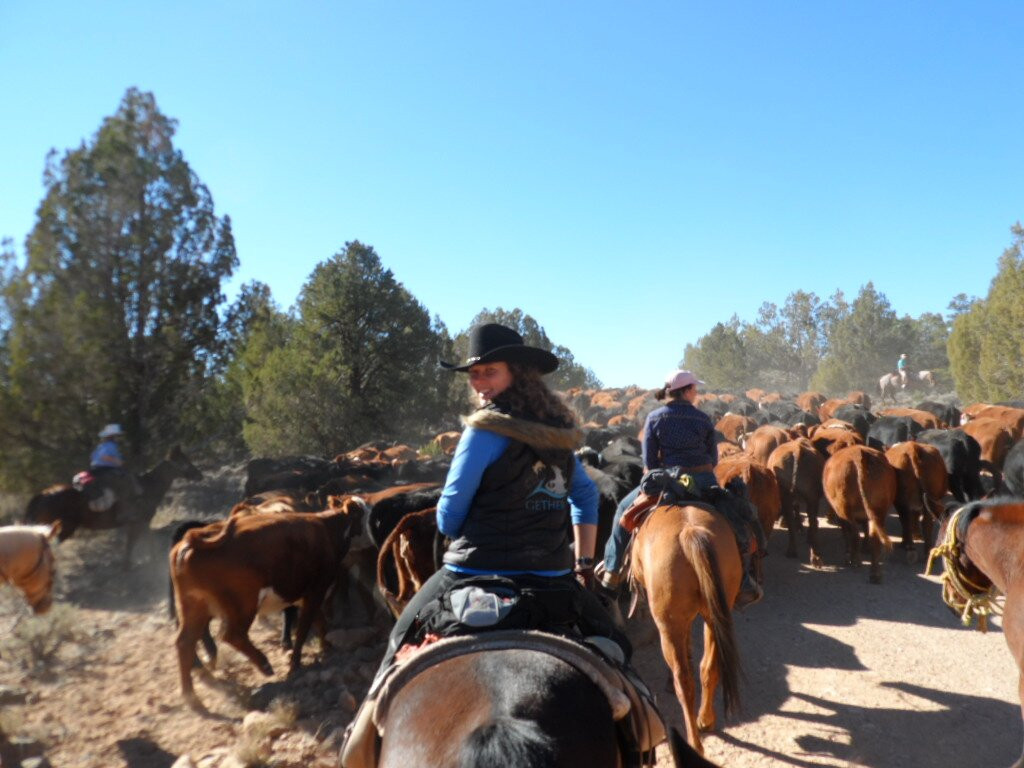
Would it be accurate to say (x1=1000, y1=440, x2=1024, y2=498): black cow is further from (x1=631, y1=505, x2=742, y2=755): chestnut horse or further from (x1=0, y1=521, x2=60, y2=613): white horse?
(x1=0, y1=521, x2=60, y2=613): white horse

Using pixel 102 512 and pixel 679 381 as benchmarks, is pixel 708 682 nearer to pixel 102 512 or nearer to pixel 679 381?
pixel 679 381

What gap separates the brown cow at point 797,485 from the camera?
9438mm

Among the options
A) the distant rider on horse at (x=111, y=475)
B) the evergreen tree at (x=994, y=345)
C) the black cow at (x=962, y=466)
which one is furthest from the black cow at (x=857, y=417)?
the distant rider on horse at (x=111, y=475)

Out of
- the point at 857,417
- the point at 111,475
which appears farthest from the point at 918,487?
the point at 111,475

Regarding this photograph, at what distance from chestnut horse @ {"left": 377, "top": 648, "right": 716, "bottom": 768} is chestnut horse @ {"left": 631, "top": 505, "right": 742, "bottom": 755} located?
2332 mm


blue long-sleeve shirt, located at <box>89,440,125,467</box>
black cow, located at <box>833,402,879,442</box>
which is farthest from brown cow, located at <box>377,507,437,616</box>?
black cow, located at <box>833,402,879,442</box>

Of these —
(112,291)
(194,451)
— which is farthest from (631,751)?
(194,451)

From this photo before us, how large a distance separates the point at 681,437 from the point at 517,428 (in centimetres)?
331

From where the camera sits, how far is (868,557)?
925 cm

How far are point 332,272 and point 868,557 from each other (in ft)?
50.7

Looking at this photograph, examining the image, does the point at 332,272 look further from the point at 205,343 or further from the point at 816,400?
the point at 816,400

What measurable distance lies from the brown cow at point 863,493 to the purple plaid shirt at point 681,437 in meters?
4.06

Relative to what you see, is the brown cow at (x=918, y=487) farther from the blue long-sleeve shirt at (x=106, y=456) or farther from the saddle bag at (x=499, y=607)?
the blue long-sleeve shirt at (x=106, y=456)

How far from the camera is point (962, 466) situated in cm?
1005
